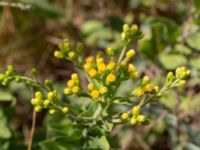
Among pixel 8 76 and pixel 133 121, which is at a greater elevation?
pixel 8 76

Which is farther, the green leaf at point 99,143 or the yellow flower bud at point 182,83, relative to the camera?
the green leaf at point 99,143

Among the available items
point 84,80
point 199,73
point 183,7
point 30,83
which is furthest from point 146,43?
point 30,83

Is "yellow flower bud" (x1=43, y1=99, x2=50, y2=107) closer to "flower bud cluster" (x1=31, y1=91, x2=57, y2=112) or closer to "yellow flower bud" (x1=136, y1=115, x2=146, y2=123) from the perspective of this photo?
"flower bud cluster" (x1=31, y1=91, x2=57, y2=112)

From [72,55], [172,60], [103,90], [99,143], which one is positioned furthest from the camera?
[172,60]

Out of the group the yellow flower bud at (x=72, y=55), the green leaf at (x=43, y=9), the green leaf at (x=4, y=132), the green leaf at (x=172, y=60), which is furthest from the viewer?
the green leaf at (x=43, y=9)

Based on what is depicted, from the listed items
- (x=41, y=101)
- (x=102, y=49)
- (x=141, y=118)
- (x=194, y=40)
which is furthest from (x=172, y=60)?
(x=41, y=101)

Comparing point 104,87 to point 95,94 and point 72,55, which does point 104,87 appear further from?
point 72,55

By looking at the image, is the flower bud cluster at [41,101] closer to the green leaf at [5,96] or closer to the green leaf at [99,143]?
the green leaf at [99,143]

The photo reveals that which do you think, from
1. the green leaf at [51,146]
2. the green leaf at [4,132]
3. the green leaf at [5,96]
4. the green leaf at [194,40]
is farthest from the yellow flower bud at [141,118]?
the green leaf at [194,40]

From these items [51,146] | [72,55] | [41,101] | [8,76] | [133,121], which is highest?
[72,55]
